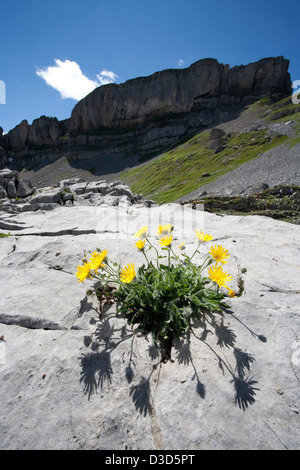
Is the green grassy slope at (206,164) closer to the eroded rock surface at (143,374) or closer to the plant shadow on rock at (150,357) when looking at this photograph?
the eroded rock surface at (143,374)

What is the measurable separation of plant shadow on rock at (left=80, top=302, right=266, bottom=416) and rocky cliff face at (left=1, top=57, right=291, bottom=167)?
5960 inches

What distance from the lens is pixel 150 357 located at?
283 centimetres

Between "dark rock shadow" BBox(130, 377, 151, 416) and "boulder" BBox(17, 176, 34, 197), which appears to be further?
"boulder" BBox(17, 176, 34, 197)

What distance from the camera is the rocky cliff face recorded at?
459ft

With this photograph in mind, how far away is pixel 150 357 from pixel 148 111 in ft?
576

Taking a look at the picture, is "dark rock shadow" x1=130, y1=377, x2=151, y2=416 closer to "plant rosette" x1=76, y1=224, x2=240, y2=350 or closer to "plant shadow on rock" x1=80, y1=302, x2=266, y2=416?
"plant shadow on rock" x1=80, y1=302, x2=266, y2=416

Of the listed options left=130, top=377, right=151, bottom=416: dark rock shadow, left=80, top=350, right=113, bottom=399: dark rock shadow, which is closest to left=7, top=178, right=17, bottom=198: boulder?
left=80, top=350, right=113, bottom=399: dark rock shadow

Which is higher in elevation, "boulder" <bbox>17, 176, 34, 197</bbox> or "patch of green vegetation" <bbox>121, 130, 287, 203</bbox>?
"patch of green vegetation" <bbox>121, 130, 287, 203</bbox>

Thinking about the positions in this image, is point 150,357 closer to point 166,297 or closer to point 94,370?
point 94,370

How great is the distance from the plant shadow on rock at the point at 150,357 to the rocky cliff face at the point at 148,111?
151 meters

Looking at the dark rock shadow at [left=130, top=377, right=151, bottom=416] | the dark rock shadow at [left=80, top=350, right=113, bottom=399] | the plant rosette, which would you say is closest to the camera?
the dark rock shadow at [left=130, top=377, right=151, bottom=416]

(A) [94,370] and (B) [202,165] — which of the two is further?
(B) [202,165]

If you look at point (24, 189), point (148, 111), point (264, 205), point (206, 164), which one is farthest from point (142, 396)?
point (148, 111)

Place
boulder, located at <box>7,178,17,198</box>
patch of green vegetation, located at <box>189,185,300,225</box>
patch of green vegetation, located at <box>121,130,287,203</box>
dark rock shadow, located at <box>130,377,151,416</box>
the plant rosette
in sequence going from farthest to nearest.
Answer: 1. patch of green vegetation, located at <box>121,130,287,203</box>
2. boulder, located at <box>7,178,17,198</box>
3. patch of green vegetation, located at <box>189,185,300,225</box>
4. the plant rosette
5. dark rock shadow, located at <box>130,377,151,416</box>
